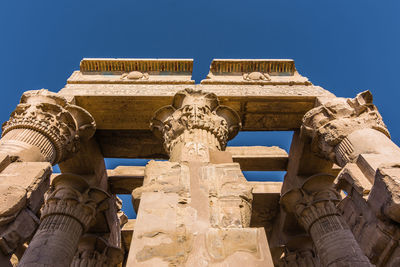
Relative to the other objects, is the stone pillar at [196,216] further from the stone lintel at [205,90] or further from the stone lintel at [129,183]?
the stone lintel at [129,183]

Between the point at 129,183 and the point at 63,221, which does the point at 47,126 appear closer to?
the point at 63,221

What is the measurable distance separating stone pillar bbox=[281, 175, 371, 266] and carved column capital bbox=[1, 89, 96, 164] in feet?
15.1

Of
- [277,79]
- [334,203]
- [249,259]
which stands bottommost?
[249,259]

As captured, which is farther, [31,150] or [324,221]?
[324,221]

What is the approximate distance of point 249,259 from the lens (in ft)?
8.07

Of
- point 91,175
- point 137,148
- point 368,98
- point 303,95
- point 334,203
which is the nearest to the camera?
point 368,98

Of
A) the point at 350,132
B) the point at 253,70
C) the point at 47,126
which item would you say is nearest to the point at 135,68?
the point at 253,70

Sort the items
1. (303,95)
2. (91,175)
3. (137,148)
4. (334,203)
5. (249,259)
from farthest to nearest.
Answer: (137,148) → (91,175) → (303,95) → (334,203) → (249,259)

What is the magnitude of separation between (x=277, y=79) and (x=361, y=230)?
15.5 ft

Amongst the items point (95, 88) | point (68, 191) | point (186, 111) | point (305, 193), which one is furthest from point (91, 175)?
point (305, 193)

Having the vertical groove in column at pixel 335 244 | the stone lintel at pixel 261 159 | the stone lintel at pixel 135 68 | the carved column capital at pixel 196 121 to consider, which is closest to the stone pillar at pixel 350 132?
the vertical groove in column at pixel 335 244

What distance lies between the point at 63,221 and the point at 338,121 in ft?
17.0

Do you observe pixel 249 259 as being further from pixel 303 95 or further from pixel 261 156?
pixel 261 156

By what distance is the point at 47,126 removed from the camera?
5.16m
